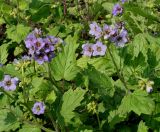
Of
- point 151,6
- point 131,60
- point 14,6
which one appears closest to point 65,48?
point 131,60

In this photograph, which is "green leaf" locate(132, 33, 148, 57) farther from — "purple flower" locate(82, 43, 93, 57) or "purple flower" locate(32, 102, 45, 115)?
"purple flower" locate(32, 102, 45, 115)

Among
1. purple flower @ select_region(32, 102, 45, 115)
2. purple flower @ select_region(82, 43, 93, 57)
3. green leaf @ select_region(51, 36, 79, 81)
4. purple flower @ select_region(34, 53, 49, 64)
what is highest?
purple flower @ select_region(34, 53, 49, 64)

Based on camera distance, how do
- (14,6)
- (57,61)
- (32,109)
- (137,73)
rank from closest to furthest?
(32,109)
(137,73)
(57,61)
(14,6)

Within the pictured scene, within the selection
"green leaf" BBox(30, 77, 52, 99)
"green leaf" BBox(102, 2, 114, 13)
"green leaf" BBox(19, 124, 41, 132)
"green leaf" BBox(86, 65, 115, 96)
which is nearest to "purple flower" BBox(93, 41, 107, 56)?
"green leaf" BBox(86, 65, 115, 96)

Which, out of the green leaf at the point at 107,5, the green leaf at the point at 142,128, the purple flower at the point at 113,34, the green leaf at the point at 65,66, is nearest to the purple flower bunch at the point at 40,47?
the purple flower at the point at 113,34

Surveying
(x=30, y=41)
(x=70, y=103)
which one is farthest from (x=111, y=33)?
(x=70, y=103)

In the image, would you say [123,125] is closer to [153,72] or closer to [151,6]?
[153,72]
